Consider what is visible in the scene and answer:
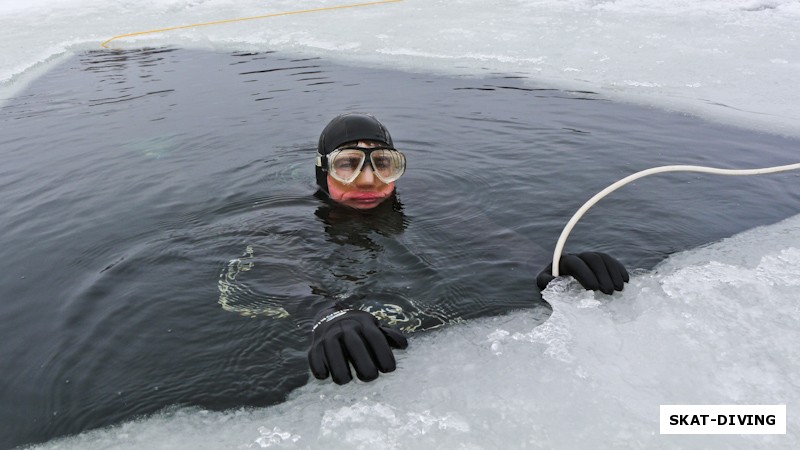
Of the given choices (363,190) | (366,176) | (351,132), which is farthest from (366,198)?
(351,132)

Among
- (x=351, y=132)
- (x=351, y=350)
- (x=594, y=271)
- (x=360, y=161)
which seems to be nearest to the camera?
(x=351, y=350)

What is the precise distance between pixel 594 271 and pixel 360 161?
1.74 metres

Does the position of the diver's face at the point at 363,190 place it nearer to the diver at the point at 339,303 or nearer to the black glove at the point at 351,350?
the diver at the point at 339,303

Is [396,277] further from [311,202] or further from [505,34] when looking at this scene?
A: [505,34]

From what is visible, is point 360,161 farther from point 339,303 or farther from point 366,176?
point 339,303

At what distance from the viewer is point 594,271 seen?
10.3ft

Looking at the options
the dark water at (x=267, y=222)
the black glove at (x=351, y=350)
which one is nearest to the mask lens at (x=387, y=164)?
the dark water at (x=267, y=222)

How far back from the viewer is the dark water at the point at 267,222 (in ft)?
9.47

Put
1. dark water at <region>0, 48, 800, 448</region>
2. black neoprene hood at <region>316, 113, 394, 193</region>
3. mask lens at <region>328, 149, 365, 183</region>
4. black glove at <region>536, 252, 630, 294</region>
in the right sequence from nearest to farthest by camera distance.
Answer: dark water at <region>0, 48, 800, 448</region>
black glove at <region>536, 252, 630, 294</region>
mask lens at <region>328, 149, 365, 183</region>
black neoprene hood at <region>316, 113, 394, 193</region>

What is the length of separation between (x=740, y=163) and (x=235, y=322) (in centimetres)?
422

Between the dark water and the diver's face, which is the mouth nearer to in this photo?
the diver's face

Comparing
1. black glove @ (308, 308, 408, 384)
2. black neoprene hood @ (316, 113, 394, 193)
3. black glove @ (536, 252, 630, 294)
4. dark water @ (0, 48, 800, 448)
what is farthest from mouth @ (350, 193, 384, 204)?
black glove @ (308, 308, 408, 384)

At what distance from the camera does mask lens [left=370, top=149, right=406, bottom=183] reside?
4207 millimetres

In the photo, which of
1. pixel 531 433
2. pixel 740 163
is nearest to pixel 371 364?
pixel 531 433
